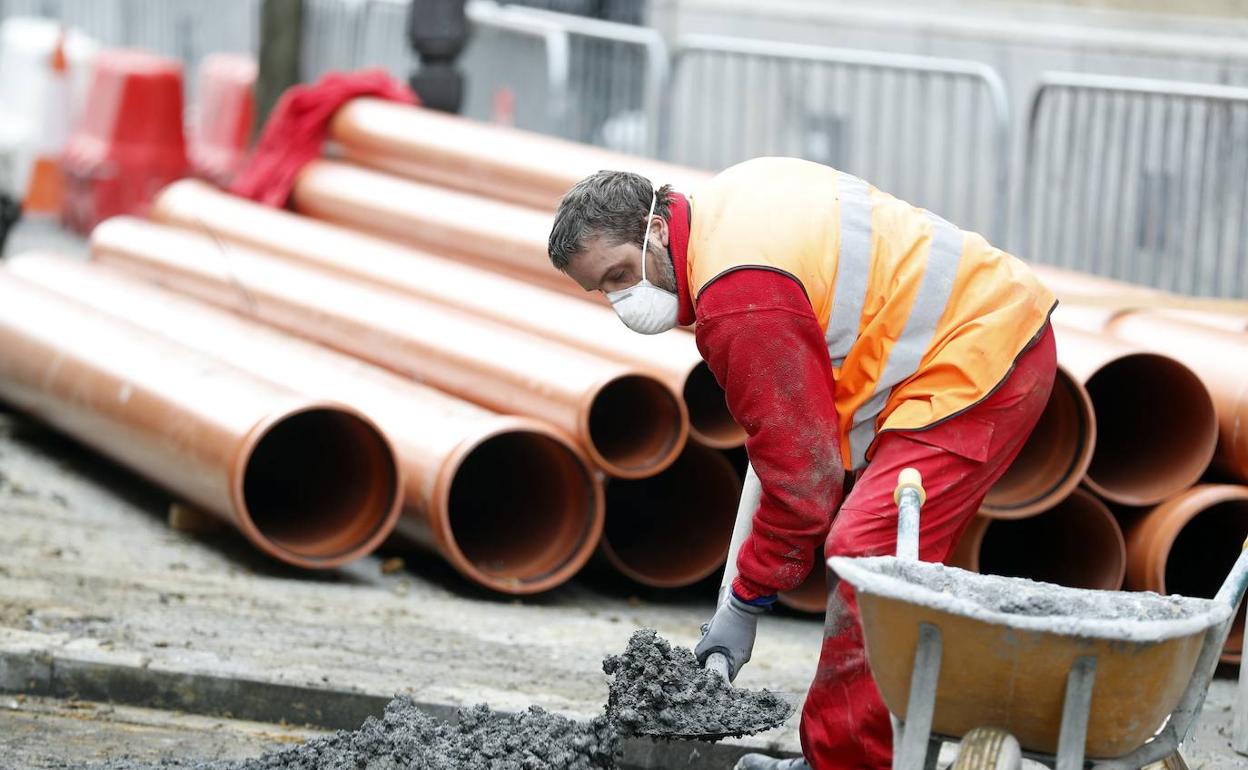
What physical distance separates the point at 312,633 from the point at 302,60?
8200mm

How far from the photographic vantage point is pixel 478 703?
15.6 feet

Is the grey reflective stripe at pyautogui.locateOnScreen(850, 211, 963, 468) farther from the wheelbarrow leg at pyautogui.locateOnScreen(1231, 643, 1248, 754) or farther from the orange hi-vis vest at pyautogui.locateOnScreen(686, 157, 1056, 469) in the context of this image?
the wheelbarrow leg at pyautogui.locateOnScreen(1231, 643, 1248, 754)

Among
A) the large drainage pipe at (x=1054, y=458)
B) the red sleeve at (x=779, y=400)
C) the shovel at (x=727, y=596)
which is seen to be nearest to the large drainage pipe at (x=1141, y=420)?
the large drainage pipe at (x=1054, y=458)

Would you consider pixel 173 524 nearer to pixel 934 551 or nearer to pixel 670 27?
pixel 934 551

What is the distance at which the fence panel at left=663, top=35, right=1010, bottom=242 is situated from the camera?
902 cm

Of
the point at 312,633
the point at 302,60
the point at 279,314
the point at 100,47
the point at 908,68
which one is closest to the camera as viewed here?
the point at 312,633

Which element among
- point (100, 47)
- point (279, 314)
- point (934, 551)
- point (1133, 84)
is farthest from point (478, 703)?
point (100, 47)

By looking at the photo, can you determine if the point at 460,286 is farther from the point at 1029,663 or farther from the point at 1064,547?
the point at 1029,663

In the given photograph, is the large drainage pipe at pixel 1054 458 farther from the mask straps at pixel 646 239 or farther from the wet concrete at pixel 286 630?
the mask straps at pixel 646 239

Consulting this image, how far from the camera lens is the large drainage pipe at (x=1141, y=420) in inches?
231

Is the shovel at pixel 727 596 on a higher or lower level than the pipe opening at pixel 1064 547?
higher

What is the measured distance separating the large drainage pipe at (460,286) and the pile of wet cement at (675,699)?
1.75 metres

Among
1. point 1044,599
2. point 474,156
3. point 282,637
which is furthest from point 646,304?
point 474,156

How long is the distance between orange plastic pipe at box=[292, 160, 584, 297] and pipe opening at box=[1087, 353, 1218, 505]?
7.21 feet
